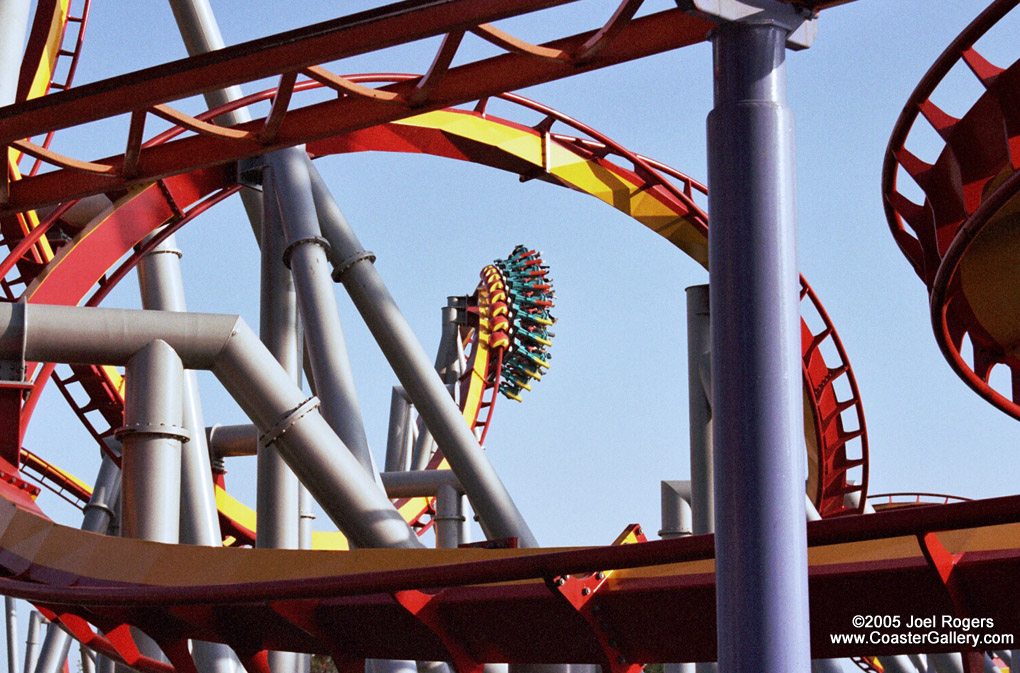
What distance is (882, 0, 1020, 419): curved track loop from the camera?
663cm

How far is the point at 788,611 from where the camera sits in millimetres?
2812

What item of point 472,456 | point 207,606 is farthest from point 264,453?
point 207,606

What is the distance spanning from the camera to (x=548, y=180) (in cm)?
1052

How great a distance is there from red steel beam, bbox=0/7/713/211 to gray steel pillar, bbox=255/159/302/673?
147cm

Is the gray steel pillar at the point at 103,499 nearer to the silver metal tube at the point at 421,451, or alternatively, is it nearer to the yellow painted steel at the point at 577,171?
the silver metal tube at the point at 421,451

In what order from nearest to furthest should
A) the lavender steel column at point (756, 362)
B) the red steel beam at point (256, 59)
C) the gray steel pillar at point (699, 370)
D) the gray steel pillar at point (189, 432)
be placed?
1. the lavender steel column at point (756, 362)
2. the red steel beam at point (256, 59)
3. the gray steel pillar at point (189, 432)
4. the gray steel pillar at point (699, 370)

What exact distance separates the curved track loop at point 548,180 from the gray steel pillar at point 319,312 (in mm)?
1285

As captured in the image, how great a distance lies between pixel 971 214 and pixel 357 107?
3.33 meters

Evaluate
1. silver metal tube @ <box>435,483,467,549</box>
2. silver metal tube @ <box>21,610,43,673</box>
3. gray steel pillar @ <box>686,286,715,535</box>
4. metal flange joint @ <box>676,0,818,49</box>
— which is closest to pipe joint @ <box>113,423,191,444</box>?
gray steel pillar @ <box>686,286,715,535</box>

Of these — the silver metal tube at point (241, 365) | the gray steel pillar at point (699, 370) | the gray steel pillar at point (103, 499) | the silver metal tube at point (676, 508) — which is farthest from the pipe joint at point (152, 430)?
the gray steel pillar at point (103, 499)

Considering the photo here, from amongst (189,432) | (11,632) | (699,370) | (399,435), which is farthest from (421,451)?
(189,432)

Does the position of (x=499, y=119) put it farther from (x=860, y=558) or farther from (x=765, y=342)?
(x=765, y=342)

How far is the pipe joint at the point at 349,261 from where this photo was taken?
798cm

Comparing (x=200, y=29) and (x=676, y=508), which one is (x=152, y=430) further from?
(x=676, y=508)
